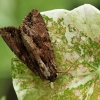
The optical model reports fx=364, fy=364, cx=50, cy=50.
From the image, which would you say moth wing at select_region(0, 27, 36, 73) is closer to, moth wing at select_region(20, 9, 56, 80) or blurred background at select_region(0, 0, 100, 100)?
moth wing at select_region(20, 9, 56, 80)

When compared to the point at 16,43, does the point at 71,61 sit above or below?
below

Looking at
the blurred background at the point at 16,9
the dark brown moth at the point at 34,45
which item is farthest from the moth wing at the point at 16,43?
the blurred background at the point at 16,9

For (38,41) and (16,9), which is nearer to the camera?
(38,41)

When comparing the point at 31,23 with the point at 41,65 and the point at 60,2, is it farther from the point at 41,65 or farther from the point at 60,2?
the point at 60,2

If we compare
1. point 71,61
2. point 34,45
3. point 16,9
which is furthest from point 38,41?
point 16,9

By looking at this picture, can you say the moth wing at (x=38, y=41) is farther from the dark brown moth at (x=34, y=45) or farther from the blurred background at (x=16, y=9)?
the blurred background at (x=16, y=9)

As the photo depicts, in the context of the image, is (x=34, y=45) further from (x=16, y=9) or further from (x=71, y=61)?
(x=16, y=9)

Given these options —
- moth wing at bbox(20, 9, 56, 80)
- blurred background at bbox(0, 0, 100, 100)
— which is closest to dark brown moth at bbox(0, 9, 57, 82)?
moth wing at bbox(20, 9, 56, 80)

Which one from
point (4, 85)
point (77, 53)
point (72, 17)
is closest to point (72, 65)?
point (77, 53)
